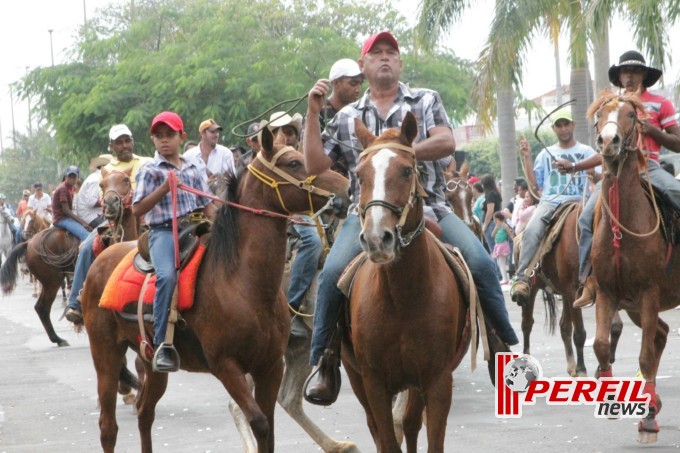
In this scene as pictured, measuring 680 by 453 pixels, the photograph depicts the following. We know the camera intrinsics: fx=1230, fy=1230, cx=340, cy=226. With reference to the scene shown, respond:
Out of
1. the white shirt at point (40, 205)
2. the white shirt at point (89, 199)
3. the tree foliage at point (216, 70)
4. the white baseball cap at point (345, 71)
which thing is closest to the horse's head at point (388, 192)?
the white baseball cap at point (345, 71)

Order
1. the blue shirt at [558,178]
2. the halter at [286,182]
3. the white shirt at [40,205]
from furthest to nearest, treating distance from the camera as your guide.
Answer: the white shirt at [40,205] < the blue shirt at [558,178] < the halter at [286,182]

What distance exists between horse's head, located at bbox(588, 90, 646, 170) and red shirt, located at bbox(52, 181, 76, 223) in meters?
10.5

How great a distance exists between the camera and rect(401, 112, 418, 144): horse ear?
21.7ft

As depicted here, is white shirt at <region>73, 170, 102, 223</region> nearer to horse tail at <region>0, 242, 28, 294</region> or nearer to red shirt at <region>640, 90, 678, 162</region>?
horse tail at <region>0, 242, 28, 294</region>

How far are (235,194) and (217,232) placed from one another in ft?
0.97

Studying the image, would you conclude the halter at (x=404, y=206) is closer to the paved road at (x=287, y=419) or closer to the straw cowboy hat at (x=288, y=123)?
the paved road at (x=287, y=419)

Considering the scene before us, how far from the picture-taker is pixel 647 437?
8.95 m

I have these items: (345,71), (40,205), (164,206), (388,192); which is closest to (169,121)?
(164,206)

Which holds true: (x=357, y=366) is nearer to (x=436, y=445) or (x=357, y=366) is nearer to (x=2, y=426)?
(x=436, y=445)

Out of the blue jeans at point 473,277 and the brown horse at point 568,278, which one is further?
the brown horse at point 568,278

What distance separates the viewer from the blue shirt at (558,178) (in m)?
13.0

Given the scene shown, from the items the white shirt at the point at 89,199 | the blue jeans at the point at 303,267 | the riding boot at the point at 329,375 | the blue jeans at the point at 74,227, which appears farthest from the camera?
the blue jeans at the point at 74,227

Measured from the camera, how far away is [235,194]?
8.56 m

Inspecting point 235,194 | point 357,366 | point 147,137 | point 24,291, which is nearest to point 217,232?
point 235,194
